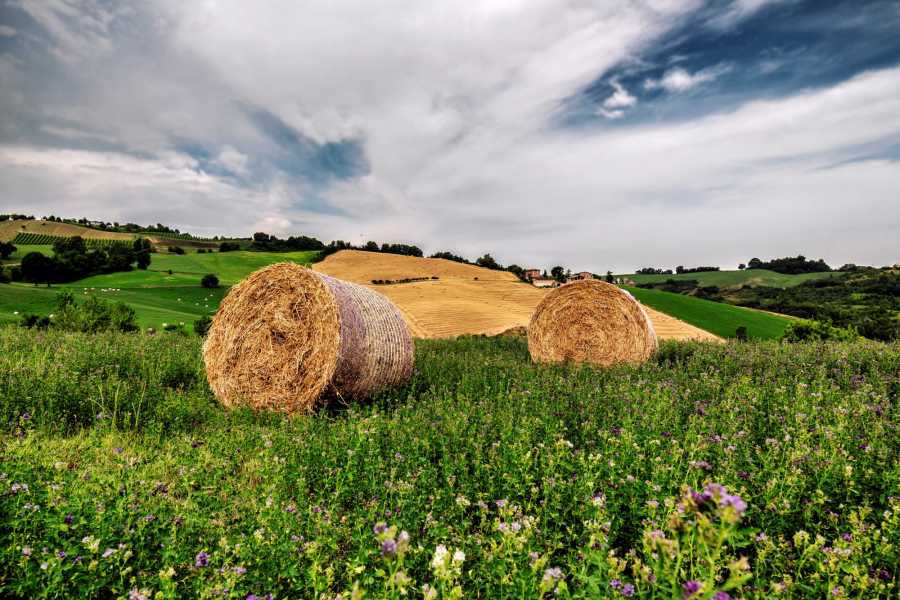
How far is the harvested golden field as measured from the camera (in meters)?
27.7

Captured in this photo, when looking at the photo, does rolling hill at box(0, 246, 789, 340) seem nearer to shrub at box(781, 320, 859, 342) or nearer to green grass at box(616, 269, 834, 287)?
shrub at box(781, 320, 859, 342)

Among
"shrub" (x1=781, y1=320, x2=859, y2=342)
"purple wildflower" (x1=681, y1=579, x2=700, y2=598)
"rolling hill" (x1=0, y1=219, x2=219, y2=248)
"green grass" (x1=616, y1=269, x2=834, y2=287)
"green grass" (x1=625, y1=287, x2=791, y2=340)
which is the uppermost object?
"rolling hill" (x1=0, y1=219, x2=219, y2=248)

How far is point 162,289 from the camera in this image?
42156 mm

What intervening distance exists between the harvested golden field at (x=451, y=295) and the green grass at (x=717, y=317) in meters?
2.97

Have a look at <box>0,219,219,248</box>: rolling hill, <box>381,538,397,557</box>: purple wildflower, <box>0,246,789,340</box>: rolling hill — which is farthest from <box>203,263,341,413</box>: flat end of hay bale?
<box>0,219,219,248</box>: rolling hill

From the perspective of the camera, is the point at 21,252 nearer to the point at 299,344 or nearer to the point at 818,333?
the point at 299,344

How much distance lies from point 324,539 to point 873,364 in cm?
1068

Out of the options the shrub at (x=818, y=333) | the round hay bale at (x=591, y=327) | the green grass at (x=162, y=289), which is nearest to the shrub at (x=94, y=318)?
the green grass at (x=162, y=289)

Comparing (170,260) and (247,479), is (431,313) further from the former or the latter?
(170,260)

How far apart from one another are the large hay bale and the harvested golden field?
14084 mm

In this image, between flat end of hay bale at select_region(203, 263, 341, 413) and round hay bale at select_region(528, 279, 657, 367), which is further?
round hay bale at select_region(528, 279, 657, 367)

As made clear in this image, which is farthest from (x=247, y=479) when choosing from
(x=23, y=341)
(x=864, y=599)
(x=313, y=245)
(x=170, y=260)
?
(x=313, y=245)

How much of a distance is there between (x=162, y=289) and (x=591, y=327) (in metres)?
42.9

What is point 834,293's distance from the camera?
189 ft
